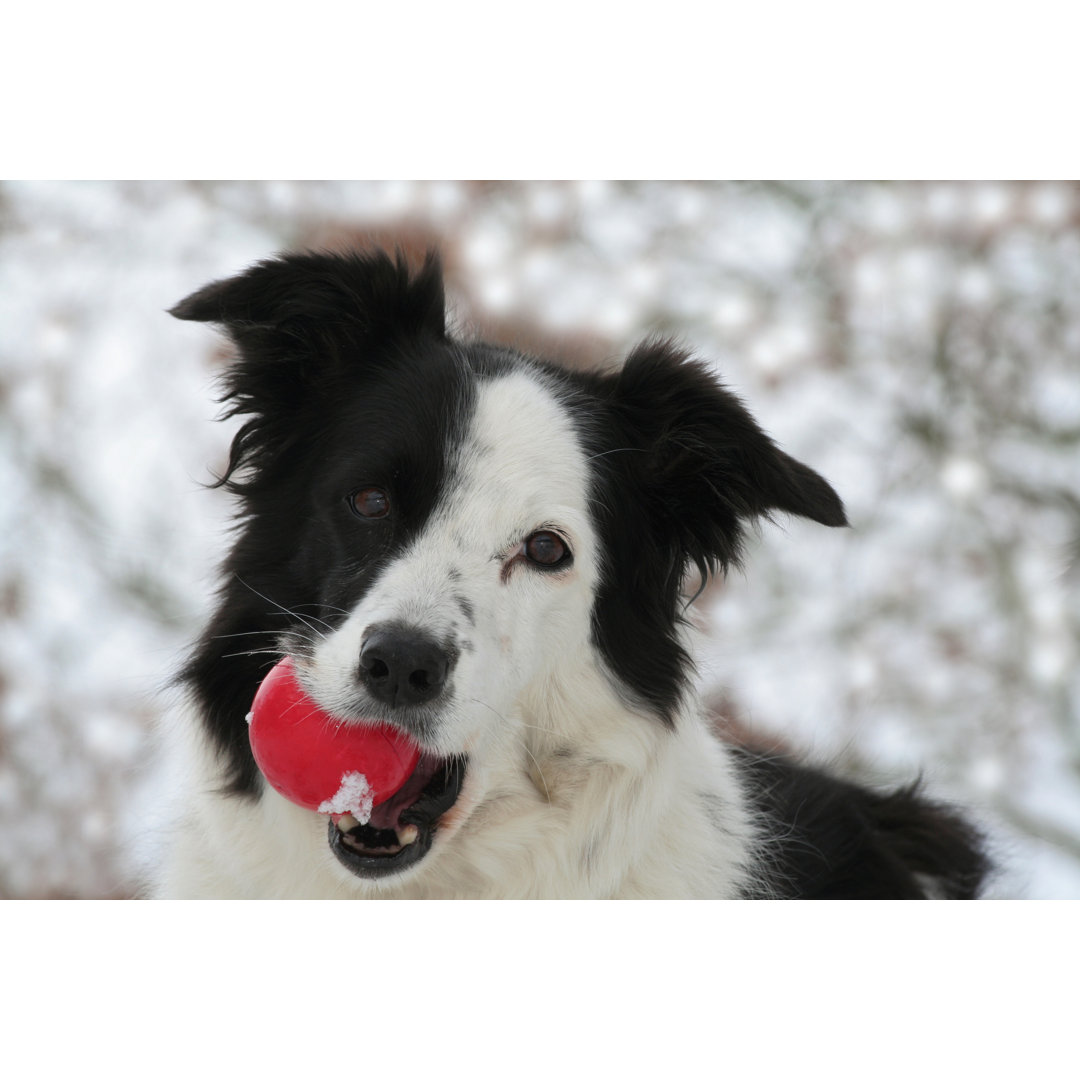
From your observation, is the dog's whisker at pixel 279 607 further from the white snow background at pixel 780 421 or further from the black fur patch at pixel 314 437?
the white snow background at pixel 780 421

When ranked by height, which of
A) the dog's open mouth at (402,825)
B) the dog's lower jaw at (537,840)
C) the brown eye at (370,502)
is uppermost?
the brown eye at (370,502)

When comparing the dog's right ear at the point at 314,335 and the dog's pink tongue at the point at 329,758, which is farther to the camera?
the dog's right ear at the point at 314,335

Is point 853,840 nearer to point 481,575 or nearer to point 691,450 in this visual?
point 691,450

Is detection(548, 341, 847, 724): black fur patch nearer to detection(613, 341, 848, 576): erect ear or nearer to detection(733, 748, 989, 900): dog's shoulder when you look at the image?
detection(613, 341, 848, 576): erect ear

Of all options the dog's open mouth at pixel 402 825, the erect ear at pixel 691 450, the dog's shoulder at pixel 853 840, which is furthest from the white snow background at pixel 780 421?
the dog's open mouth at pixel 402 825

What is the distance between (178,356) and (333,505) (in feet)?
5.72

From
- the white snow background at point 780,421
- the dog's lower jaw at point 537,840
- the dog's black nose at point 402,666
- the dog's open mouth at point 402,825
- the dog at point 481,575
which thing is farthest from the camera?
the white snow background at point 780,421

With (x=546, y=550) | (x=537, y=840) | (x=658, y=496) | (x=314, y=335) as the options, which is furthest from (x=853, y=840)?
(x=314, y=335)

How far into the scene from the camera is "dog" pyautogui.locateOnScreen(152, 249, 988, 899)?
2383 mm

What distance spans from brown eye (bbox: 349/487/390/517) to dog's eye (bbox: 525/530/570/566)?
329mm

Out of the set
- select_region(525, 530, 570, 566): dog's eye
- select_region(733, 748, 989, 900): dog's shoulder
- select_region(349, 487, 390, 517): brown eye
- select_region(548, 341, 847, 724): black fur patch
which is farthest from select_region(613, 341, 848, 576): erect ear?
select_region(733, 748, 989, 900): dog's shoulder

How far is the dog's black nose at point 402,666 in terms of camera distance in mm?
2113
